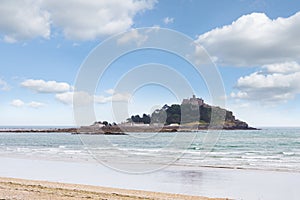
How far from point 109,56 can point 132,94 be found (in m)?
2.58

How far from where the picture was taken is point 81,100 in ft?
43.1

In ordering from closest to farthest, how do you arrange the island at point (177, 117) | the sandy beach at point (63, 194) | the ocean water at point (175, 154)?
the sandy beach at point (63, 194), the island at point (177, 117), the ocean water at point (175, 154)

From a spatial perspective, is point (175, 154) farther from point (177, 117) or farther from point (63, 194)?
point (63, 194)

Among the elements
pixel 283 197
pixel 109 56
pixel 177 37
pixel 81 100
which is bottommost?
pixel 283 197

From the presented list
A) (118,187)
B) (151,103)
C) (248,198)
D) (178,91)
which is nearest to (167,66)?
(178,91)

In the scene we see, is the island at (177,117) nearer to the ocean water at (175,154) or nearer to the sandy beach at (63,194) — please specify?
the ocean water at (175,154)

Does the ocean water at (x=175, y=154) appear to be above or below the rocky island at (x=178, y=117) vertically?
below

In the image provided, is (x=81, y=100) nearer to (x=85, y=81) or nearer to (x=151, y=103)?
(x=85, y=81)

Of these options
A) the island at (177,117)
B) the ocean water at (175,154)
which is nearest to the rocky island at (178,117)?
the island at (177,117)

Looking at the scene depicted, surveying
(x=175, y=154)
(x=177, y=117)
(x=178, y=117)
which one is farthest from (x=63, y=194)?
(x=177, y=117)

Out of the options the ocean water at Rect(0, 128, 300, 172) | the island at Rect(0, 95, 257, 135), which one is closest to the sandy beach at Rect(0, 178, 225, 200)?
the island at Rect(0, 95, 257, 135)

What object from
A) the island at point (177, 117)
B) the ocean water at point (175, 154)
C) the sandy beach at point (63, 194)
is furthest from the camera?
the ocean water at point (175, 154)

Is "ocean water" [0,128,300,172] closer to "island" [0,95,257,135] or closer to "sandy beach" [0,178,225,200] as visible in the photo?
"island" [0,95,257,135]

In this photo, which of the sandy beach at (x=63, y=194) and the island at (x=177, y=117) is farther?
the island at (x=177, y=117)
